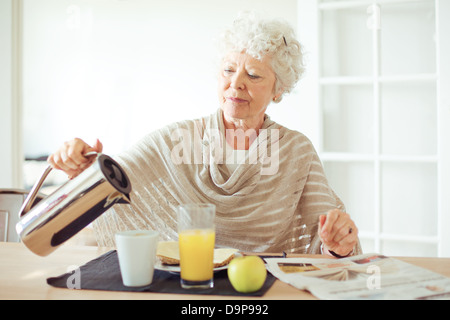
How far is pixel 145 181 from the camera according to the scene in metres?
1.48

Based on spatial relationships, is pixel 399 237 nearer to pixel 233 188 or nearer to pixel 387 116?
pixel 387 116

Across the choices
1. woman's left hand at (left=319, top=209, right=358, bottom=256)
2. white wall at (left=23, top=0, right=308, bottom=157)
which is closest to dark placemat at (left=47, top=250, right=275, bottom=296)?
woman's left hand at (left=319, top=209, right=358, bottom=256)

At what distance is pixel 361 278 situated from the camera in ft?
2.84

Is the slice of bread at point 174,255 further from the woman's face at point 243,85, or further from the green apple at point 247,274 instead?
the woman's face at point 243,85

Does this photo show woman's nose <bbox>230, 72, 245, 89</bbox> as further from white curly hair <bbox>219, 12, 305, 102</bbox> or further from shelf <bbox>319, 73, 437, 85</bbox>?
shelf <bbox>319, 73, 437, 85</bbox>

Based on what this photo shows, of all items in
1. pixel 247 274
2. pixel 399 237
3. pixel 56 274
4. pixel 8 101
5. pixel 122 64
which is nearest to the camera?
pixel 247 274

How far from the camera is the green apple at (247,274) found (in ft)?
2.64

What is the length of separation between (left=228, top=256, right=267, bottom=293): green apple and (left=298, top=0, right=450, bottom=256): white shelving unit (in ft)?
5.08

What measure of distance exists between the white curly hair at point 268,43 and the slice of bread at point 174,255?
2.51 feet

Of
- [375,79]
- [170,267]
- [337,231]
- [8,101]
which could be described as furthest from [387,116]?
[8,101]

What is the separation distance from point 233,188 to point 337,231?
50 centimetres

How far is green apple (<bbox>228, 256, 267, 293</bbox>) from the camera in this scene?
81cm

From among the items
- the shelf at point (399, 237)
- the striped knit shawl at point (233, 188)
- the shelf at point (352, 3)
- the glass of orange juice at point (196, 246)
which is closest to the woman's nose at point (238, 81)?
the striped knit shawl at point (233, 188)

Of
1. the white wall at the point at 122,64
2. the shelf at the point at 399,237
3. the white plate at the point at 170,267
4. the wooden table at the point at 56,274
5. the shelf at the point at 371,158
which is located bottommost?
the shelf at the point at 399,237
